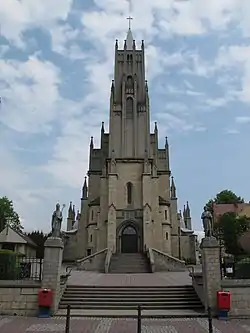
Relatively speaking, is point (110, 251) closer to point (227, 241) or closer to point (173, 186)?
point (227, 241)

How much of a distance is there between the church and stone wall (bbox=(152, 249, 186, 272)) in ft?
9.66

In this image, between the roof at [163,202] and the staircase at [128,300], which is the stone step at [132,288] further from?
the roof at [163,202]

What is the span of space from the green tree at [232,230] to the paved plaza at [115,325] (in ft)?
99.7

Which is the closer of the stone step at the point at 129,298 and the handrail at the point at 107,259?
the stone step at the point at 129,298

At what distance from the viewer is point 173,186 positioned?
5731 cm

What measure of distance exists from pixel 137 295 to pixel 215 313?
387cm

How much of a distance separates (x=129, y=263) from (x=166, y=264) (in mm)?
4134

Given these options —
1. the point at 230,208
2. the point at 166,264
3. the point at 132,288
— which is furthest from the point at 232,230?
the point at 132,288

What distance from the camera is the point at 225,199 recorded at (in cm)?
6384

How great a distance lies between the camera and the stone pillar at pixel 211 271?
14414mm

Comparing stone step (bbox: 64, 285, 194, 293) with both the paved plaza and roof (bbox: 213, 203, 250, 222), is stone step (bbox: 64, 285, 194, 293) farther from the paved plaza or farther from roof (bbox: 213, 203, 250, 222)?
roof (bbox: 213, 203, 250, 222)

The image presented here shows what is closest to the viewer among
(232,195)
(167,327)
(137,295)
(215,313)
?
(167,327)

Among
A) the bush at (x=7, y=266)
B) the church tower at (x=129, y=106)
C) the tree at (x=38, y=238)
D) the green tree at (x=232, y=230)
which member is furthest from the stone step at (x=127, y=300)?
the tree at (x=38, y=238)

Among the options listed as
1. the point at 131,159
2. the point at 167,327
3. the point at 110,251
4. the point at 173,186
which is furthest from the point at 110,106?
the point at 167,327
